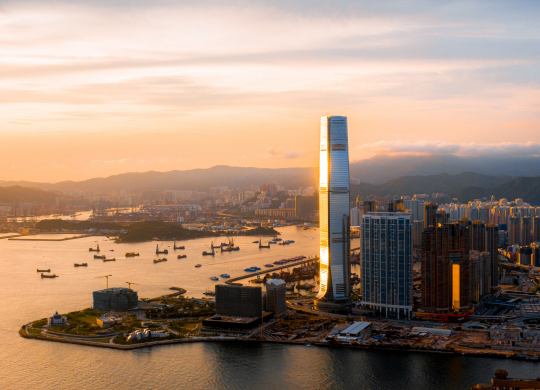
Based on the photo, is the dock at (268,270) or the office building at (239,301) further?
the dock at (268,270)

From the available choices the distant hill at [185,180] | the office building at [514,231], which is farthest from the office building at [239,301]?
the distant hill at [185,180]

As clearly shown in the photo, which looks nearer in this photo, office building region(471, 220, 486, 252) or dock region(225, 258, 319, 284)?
→ office building region(471, 220, 486, 252)

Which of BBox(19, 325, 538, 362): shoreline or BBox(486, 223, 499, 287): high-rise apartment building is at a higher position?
BBox(486, 223, 499, 287): high-rise apartment building

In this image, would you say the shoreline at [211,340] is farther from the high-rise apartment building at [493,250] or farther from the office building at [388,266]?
the high-rise apartment building at [493,250]

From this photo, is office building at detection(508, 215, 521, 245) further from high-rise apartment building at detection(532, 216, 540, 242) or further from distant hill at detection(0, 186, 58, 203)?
distant hill at detection(0, 186, 58, 203)

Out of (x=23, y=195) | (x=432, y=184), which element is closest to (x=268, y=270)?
(x=432, y=184)

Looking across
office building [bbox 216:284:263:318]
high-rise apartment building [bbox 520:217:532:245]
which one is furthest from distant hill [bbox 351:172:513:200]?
office building [bbox 216:284:263:318]

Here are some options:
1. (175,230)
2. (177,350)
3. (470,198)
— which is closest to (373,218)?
(177,350)

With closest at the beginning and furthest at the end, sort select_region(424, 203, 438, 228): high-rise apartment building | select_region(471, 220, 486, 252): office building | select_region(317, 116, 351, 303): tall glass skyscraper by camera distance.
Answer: select_region(317, 116, 351, 303): tall glass skyscraper
select_region(471, 220, 486, 252): office building
select_region(424, 203, 438, 228): high-rise apartment building
